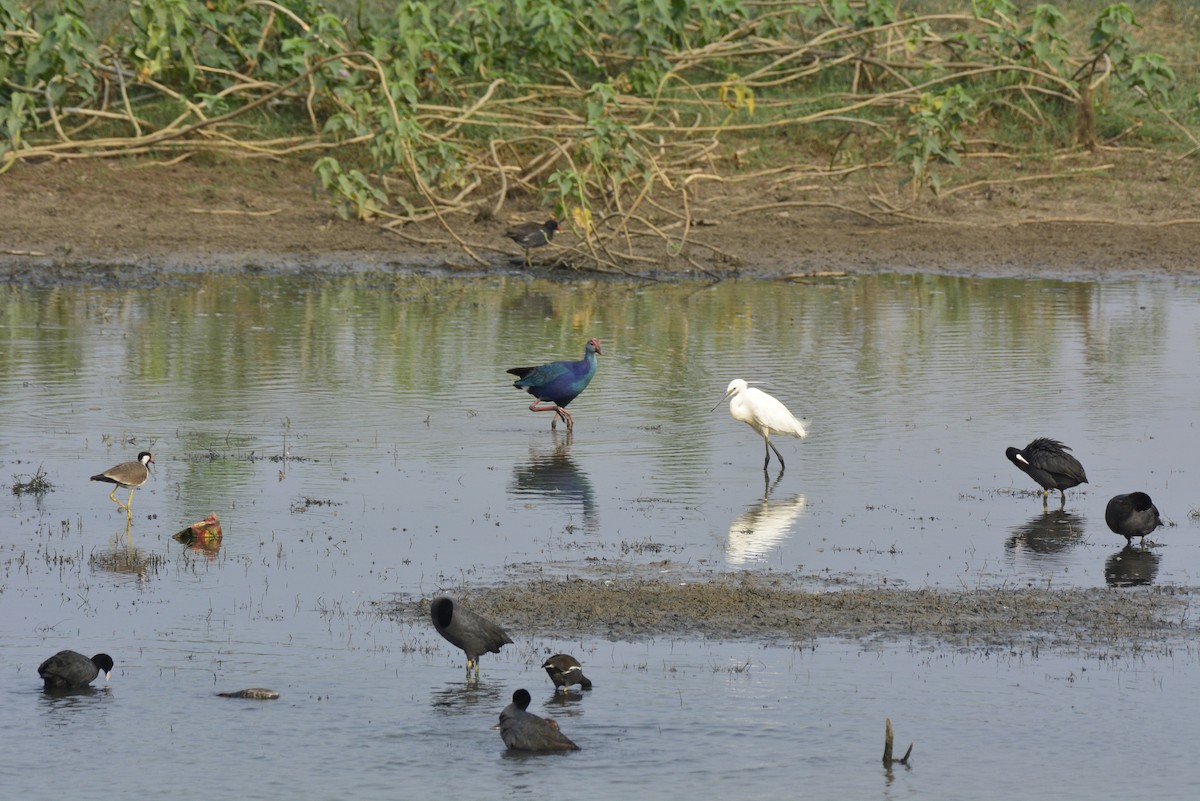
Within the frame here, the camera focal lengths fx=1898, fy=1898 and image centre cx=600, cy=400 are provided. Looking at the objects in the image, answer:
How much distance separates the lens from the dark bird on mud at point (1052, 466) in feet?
43.3

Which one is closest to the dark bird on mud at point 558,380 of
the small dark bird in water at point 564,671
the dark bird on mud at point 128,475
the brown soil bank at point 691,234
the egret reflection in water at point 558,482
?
the egret reflection in water at point 558,482

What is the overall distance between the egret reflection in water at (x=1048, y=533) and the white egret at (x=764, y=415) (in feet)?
7.59

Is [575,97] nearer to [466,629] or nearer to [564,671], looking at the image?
[466,629]

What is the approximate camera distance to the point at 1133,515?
11766 mm

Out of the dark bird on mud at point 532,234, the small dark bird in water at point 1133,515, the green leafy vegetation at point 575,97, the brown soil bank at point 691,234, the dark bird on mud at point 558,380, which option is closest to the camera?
the small dark bird in water at point 1133,515

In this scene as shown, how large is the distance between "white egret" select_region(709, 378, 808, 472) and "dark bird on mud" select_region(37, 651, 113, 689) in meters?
6.49

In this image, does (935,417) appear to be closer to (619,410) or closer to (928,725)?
(619,410)

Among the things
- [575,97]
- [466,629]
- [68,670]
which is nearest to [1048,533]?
[466,629]

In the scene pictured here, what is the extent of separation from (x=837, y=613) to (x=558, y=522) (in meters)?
2.75

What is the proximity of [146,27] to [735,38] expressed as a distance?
362 inches

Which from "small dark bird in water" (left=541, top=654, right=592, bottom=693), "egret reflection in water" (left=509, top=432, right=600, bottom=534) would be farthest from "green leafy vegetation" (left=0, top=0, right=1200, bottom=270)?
"small dark bird in water" (left=541, top=654, right=592, bottom=693)

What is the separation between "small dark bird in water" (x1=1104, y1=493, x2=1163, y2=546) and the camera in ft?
38.6

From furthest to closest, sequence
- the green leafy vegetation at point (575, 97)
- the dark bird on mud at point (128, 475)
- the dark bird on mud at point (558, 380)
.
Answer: the green leafy vegetation at point (575, 97), the dark bird on mud at point (558, 380), the dark bird on mud at point (128, 475)

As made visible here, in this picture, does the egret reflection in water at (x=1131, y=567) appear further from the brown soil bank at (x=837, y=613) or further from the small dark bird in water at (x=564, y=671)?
the small dark bird in water at (x=564, y=671)
